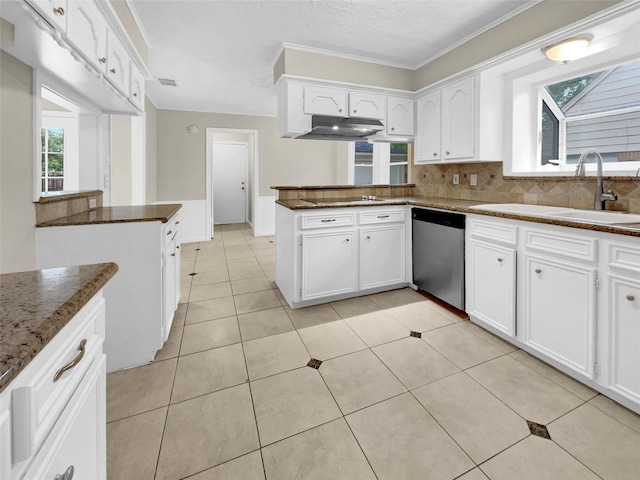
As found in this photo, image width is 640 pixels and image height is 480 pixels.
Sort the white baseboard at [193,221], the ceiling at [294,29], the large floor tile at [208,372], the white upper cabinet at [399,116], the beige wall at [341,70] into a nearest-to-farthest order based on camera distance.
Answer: the large floor tile at [208,372] < the ceiling at [294,29] < the beige wall at [341,70] < the white upper cabinet at [399,116] < the white baseboard at [193,221]

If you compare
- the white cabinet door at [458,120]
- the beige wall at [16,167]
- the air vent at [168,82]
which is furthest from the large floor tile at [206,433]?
the air vent at [168,82]

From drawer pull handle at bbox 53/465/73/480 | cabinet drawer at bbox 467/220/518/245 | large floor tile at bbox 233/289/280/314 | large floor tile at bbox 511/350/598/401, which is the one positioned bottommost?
large floor tile at bbox 511/350/598/401

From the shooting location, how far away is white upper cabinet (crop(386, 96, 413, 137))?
360 centimetres

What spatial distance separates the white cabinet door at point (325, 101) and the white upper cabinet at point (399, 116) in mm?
552

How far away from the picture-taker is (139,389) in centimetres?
175

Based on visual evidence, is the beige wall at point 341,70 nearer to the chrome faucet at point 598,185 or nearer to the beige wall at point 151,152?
the chrome faucet at point 598,185

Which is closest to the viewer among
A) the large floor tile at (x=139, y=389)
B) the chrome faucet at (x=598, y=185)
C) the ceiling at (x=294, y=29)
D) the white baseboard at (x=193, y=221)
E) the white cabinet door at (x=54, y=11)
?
the white cabinet door at (x=54, y=11)

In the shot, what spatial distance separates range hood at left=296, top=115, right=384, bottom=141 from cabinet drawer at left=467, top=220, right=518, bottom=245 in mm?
1535

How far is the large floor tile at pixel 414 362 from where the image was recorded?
185 centimetres

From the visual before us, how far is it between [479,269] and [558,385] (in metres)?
0.87

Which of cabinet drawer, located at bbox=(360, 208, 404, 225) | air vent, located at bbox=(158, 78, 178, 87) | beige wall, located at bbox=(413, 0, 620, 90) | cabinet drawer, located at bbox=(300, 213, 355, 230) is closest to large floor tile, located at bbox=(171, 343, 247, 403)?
cabinet drawer, located at bbox=(300, 213, 355, 230)

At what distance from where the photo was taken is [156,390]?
1.75m

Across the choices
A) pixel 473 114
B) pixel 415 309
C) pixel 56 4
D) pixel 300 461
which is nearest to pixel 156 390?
pixel 300 461

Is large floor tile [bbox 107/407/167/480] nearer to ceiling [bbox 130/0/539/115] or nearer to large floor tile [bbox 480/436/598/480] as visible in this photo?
large floor tile [bbox 480/436/598/480]
